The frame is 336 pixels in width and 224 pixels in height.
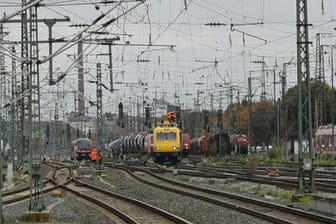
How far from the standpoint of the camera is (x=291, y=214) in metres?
22.1

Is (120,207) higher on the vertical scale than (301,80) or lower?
lower

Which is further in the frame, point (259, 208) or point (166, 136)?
point (166, 136)

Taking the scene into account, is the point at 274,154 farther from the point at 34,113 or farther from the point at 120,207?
the point at 34,113

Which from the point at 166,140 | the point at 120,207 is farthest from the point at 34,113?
the point at 166,140

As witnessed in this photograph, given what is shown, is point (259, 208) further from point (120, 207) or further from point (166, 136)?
point (166, 136)

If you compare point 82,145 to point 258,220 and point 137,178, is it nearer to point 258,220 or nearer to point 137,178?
point 137,178

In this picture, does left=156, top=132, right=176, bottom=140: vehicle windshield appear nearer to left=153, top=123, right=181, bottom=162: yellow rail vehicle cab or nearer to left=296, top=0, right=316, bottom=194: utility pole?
left=153, top=123, right=181, bottom=162: yellow rail vehicle cab

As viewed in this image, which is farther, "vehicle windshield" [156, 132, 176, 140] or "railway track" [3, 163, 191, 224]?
"vehicle windshield" [156, 132, 176, 140]

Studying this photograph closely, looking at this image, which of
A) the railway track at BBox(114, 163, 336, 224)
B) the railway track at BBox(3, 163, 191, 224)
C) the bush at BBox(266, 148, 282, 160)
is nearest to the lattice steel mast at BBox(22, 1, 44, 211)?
the railway track at BBox(3, 163, 191, 224)

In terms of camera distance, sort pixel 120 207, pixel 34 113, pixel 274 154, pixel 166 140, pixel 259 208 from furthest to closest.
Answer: pixel 274 154
pixel 166 140
pixel 120 207
pixel 259 208
pixel 34 113

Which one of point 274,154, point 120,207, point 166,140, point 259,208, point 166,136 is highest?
point 166,136

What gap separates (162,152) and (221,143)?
23.7 metres

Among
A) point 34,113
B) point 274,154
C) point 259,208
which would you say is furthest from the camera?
point 274,154

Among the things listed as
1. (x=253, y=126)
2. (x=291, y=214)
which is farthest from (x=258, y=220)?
(x=253, y=126)
